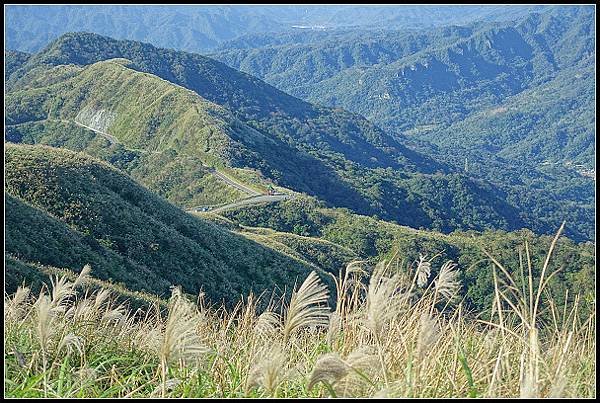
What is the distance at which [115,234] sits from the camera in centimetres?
2330

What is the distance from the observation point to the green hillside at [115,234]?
1917 centimetres

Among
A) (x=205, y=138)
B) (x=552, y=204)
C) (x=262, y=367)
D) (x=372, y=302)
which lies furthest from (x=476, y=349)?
(x=552, y=204)

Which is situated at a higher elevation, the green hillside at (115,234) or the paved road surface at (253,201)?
the green hillside at (115,234)

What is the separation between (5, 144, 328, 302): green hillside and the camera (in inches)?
755

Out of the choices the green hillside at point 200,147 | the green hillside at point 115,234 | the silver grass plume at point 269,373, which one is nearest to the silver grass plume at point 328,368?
the silver grass plume at point 269,373

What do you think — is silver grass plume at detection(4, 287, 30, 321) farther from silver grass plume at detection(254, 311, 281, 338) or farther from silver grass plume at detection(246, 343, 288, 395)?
silver grass plume at detection(246, 343, 288, 395)

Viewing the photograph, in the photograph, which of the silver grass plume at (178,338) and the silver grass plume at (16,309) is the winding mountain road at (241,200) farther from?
the silver grass plume at (178,338)

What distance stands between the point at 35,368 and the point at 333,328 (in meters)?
1.68

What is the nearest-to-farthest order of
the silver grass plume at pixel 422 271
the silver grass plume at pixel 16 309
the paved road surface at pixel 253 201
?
the silver grass plume at pixel 422 271, the silver grass plume at pixel 16 309, the paved road surface at pixel 253 201

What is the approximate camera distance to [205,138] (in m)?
95.3

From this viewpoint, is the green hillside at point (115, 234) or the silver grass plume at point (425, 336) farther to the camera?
the green hillside at point (115, 234)

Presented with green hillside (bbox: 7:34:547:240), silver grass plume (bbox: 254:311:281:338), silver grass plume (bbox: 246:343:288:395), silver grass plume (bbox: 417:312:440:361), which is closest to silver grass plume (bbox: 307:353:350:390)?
silver grass plume (bbox: 246:343:288:395)

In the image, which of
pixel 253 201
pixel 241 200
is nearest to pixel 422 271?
pixel 253 201

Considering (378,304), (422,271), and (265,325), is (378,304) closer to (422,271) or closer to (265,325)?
(422,271)
